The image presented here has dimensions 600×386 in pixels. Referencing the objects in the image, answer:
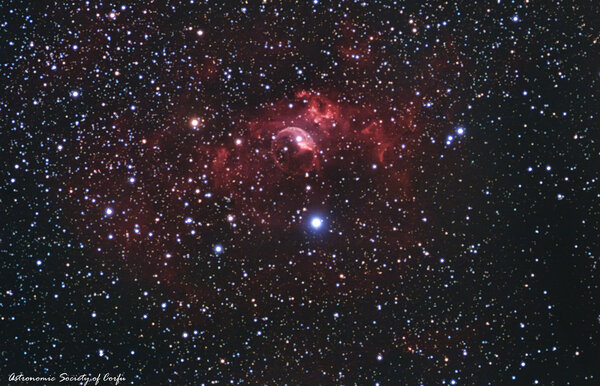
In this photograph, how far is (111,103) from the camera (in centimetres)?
61

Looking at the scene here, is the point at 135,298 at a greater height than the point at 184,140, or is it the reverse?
the point at 184,140

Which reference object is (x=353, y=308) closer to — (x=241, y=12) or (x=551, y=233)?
(x=551, y=233)

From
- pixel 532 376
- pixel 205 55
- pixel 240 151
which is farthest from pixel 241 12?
pixel 532 376

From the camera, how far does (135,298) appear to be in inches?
24.9

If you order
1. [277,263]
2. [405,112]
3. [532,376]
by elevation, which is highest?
[405,112]

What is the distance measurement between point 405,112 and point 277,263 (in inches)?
14.5

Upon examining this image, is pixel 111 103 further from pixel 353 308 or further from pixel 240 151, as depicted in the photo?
pixel 353 308

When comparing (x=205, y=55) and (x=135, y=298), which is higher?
(x=205, y=55)

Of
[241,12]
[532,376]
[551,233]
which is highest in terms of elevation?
[241,12]

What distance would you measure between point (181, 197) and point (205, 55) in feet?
0.87

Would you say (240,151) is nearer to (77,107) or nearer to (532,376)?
(77,107)

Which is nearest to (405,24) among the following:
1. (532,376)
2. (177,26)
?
(177,26)

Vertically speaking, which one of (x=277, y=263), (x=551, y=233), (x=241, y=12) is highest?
(x=241, y=12)

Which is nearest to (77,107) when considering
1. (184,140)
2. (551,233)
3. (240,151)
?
(184,140)
